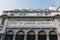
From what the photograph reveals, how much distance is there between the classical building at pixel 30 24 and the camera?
14.5 meters

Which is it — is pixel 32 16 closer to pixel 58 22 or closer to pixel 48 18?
pixel 48 18

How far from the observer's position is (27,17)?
16.1m

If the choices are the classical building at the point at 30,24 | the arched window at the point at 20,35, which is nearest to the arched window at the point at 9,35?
the classical building at the point at 30,24

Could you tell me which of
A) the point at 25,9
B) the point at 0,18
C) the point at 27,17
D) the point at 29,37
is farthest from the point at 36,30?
the point at 0,18

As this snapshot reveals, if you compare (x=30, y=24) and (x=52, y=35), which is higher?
(x=30, y=24)

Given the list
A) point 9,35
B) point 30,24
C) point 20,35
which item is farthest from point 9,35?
point 30,24

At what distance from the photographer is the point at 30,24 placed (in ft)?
50.7

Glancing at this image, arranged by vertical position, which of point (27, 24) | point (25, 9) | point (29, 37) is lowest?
point (29, 37)

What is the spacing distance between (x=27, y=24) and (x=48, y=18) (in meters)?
2.95

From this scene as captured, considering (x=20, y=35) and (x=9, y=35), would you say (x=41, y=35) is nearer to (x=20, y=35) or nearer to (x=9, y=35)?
(x=20, y=35)

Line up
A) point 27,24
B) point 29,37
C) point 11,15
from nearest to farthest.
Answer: point 29,37 → point 27,24 → point 11,15

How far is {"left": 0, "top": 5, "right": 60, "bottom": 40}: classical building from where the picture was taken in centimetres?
1454

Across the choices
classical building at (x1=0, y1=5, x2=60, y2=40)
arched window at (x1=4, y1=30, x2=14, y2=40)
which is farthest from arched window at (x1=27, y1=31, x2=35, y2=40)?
arched window at (x1=4, y1=30, x2=14, y2=40)

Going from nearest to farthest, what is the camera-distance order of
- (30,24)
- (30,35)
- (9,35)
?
(30,35) → (9,35) → (30,24)
